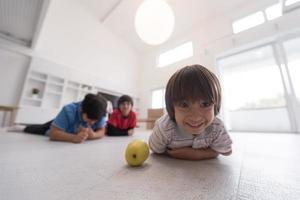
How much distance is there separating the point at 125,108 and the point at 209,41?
10.2ft

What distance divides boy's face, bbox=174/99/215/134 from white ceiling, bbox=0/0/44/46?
1.88m

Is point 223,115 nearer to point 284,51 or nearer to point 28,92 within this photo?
point 284,51

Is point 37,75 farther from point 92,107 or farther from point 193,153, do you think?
point 193,153

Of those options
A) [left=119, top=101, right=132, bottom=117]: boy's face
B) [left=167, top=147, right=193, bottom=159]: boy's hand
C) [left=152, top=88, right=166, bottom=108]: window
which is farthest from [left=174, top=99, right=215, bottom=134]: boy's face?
[left=152, top=88, right=166, bottom=108]: window

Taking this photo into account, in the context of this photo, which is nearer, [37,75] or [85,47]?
[37,75]

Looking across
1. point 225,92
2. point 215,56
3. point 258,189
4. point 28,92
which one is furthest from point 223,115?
point 28,92

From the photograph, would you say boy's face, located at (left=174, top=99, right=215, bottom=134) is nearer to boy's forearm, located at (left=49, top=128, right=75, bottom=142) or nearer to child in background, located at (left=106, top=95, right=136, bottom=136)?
boy's forearm, located at (left=49, top=128, right=75, bottom=142)

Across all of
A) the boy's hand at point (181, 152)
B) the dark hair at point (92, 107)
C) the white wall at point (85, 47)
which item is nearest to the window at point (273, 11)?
the boy's hand at point (181, 152)

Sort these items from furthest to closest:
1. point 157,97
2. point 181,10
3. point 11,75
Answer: point 157,97 → point 181,10 → point 11,75

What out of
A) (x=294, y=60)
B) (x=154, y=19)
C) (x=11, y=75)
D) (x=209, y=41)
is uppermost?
(x=209, y=41)

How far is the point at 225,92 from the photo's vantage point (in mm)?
2980

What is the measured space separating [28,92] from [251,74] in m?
4.62

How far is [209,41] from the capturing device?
327 centimetres

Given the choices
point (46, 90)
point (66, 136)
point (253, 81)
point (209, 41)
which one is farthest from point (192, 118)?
point (209, 41)
